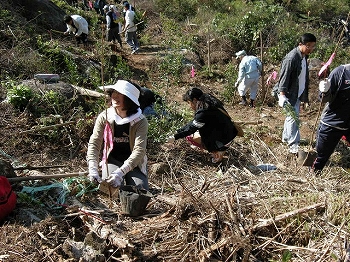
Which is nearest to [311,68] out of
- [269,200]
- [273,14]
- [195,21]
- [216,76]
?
[216,76]

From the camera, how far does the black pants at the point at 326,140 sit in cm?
421

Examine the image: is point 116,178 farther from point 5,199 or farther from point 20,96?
point 20,96

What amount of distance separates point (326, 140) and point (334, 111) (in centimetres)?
34

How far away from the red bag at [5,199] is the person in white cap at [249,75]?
19.4 ft

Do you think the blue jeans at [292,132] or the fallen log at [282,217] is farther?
the blue jeans at [292,132]

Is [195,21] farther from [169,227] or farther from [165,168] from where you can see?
[169,227]

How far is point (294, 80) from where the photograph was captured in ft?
16.6

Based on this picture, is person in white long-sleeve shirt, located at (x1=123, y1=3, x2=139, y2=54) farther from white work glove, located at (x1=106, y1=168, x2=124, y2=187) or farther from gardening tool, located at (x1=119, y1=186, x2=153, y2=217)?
gardening tool, located at (x1=119, y1=186, x2=153, y2=217)

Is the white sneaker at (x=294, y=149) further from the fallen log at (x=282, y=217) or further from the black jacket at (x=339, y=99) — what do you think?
the fallen log at (x=282, y=217)

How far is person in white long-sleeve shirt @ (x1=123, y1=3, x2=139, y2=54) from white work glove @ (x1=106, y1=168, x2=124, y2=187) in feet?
26.9

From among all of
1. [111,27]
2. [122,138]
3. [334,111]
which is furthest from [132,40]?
[122,138]

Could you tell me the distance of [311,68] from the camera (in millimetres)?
9445

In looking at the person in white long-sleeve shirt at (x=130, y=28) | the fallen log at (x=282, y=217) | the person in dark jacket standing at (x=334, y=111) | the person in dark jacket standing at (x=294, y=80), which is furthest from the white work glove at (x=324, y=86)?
the person in white long-sleeve shirt at (x=130, y=28)

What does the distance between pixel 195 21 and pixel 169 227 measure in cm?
1166
